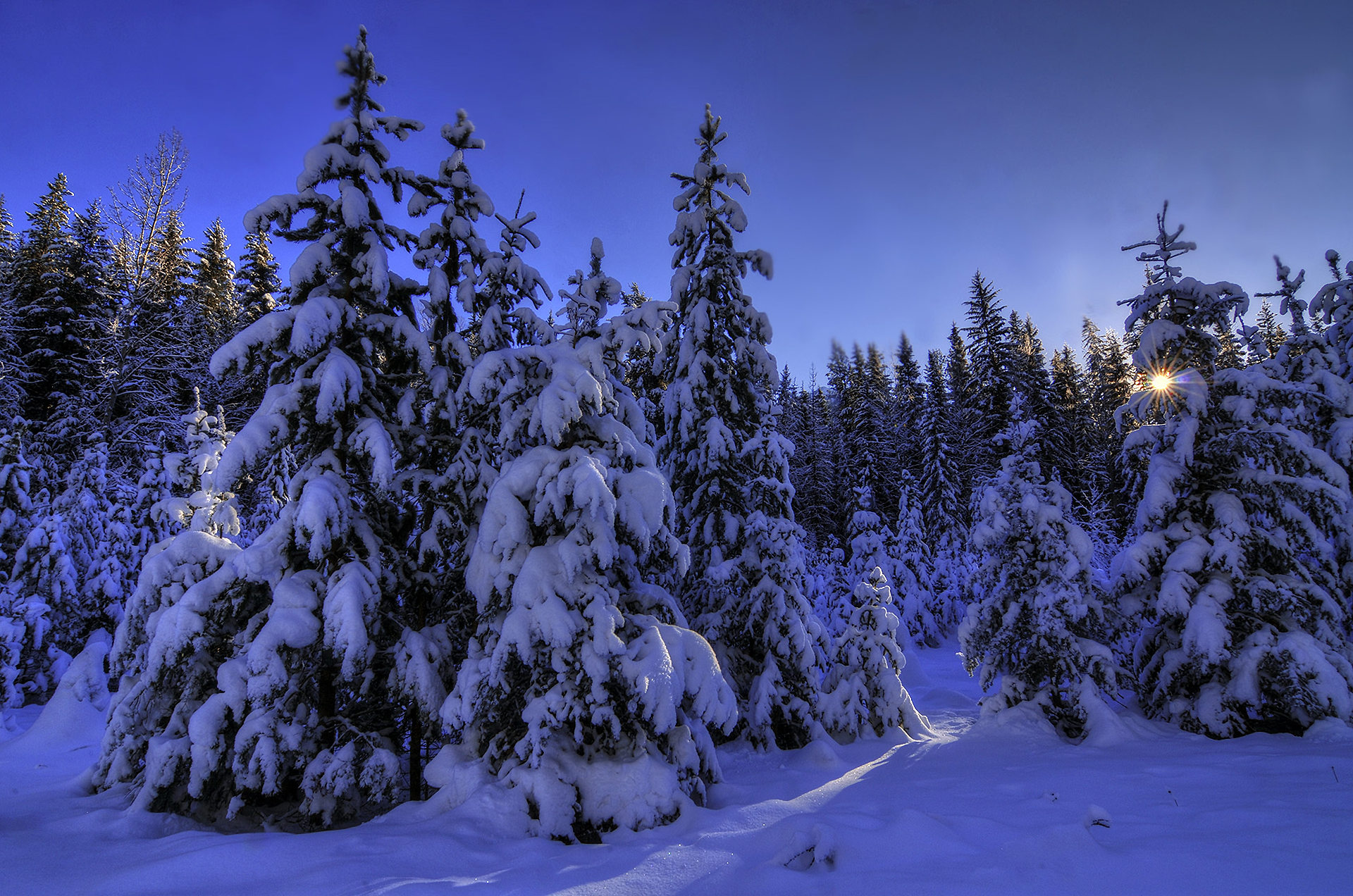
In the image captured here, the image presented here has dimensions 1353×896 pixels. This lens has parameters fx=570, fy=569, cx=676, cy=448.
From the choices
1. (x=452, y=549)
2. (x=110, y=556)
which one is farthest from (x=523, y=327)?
(x=110, y=556)

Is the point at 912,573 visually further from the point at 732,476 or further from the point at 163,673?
the point at 163,673

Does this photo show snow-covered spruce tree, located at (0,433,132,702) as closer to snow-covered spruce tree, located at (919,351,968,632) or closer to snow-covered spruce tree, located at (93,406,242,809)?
snow-covered spruce tree, located at (93,406,242,809)

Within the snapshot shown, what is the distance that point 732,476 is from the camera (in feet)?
41.6

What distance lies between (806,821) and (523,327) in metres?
8.23

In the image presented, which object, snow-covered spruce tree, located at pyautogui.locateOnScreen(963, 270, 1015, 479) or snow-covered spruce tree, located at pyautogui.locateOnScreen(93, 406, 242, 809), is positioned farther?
snow-covered spruce tree, located at pyautogui.locateOnScreen(963, 270, 1015, 479)

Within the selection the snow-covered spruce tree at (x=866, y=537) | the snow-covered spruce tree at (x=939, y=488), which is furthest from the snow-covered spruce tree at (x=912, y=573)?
the snow-covered spruce tree at (x=939, y=488)

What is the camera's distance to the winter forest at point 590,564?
6859 millimetres

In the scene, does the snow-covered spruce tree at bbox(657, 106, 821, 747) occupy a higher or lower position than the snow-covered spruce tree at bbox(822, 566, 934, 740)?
higher

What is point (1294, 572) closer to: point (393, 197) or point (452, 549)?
point (452, 549)

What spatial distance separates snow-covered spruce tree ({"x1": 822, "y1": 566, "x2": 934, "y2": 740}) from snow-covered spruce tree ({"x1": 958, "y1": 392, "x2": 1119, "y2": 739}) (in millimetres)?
1457

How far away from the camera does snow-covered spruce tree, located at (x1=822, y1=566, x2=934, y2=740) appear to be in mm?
11828

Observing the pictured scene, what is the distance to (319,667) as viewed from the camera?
23.9 feet

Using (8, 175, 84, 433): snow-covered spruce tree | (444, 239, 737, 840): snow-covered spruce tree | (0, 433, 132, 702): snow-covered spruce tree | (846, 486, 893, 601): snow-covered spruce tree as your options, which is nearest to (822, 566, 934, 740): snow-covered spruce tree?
(444, 239, 737, 840): snow-covered spruce tree

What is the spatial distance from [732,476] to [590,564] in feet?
19.9
